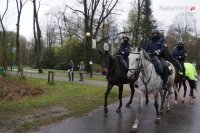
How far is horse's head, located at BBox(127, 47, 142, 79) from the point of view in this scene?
10.3 meters

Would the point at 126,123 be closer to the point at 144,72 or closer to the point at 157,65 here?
the point at 144,72

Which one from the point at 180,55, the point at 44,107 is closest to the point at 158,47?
the point at 180,55

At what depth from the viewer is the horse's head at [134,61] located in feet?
33.8

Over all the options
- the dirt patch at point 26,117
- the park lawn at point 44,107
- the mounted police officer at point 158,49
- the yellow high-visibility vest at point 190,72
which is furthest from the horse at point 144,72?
the yellow high-visibility vest at point 190,72

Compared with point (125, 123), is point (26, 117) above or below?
above

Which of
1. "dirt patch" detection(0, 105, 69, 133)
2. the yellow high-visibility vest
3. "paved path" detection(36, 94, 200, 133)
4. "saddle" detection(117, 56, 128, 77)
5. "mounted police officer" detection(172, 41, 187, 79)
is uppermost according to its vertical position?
"mounted police officer" detection(172, 41, 187, 79)

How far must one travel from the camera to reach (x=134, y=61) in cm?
1036

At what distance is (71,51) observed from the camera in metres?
58.1

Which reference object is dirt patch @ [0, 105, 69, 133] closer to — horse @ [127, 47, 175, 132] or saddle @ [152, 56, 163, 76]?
horse @ [127, 47, 175, 132]

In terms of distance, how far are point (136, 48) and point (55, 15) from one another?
6906 cm

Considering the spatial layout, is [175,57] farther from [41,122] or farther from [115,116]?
[41,122]

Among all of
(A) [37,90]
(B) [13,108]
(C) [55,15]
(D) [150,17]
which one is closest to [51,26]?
(C) [55,15]

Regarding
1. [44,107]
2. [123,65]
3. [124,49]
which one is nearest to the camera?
[123,65]

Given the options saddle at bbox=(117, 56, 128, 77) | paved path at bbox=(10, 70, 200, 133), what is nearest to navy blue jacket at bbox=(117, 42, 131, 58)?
saddle at bbox=(117, 56, 128, 77)
